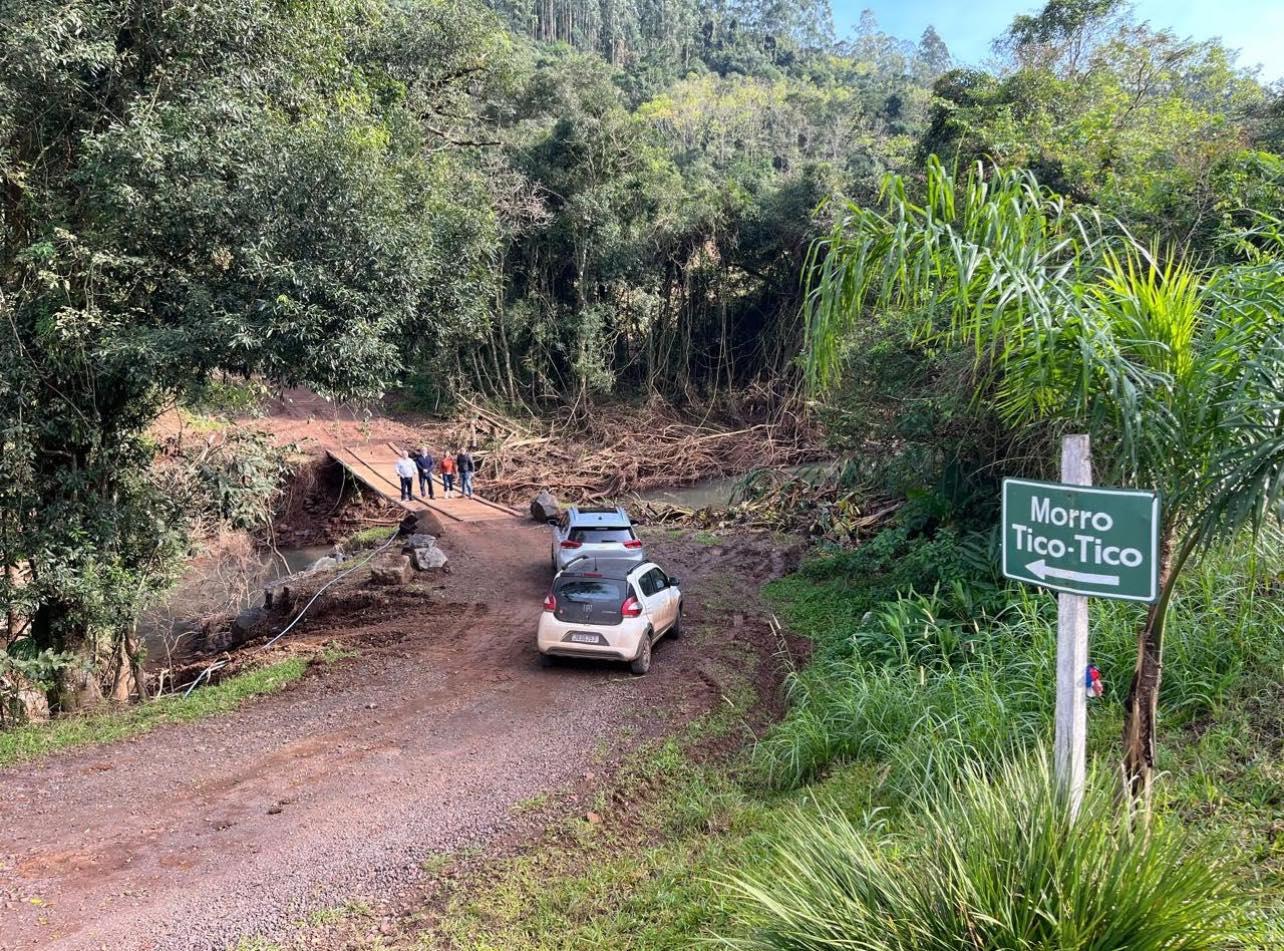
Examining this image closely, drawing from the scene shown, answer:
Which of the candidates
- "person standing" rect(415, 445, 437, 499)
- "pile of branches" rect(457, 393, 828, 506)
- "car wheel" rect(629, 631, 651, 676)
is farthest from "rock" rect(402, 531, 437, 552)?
"pile of branches" rect(457, 393, 828, 506)

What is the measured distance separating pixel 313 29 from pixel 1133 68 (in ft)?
65.4

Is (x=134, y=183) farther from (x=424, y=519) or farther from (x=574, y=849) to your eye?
(x=424, y=519)

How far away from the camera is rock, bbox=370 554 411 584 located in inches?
572

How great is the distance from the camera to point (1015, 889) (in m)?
2.77

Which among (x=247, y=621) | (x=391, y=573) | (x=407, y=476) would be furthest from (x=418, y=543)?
(x=407, y=476)

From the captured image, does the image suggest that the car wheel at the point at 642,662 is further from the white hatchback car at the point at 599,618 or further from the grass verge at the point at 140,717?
the grass verge at the point at 140,717

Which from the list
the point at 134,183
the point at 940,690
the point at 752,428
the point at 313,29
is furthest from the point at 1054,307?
the point at 752,428

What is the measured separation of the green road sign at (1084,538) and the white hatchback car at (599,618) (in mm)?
7179

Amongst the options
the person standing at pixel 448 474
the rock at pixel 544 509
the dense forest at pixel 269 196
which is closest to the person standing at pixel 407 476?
the person standing at pixel 448 474

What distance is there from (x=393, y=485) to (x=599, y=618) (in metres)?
15.9

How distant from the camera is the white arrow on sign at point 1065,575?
2738 millimetres

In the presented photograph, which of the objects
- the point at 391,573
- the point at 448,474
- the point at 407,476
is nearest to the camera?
the point at 391,573

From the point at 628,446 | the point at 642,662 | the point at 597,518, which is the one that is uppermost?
the point at 628,446

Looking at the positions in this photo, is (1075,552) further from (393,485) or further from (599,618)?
(393,485)
